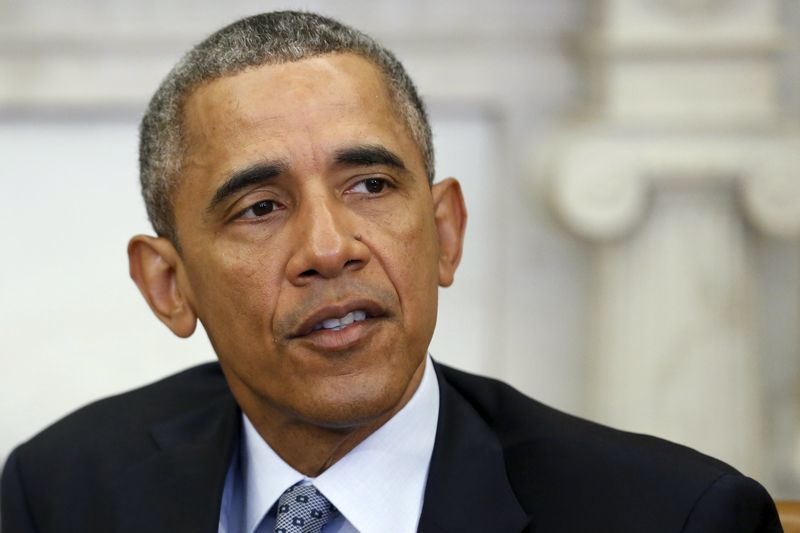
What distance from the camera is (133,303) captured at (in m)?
3.51

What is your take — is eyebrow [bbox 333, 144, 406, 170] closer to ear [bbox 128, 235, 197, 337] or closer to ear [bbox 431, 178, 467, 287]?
ear [bbox 431, 178, 467, 287]

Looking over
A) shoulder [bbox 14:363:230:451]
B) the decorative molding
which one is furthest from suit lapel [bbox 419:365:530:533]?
the decorative molding

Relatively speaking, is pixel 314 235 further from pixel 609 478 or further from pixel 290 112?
pixel 609 478

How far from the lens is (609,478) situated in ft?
5.65

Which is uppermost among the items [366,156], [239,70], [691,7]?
[691,7]

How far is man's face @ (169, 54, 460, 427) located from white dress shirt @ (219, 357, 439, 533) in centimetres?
6

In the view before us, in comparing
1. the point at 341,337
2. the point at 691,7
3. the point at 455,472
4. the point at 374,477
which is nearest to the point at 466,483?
the point at 455,472

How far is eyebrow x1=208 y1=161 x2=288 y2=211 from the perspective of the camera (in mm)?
1703

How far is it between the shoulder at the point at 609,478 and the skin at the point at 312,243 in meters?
0.19

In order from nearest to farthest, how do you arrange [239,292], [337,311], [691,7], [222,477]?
[337,311]
[239,292]
[222,477]
[691,7]

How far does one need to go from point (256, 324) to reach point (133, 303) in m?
1.85

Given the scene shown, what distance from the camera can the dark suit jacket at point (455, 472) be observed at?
1.67 metres

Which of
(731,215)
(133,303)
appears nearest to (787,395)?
(731,215)

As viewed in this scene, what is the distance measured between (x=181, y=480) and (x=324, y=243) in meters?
0.55
